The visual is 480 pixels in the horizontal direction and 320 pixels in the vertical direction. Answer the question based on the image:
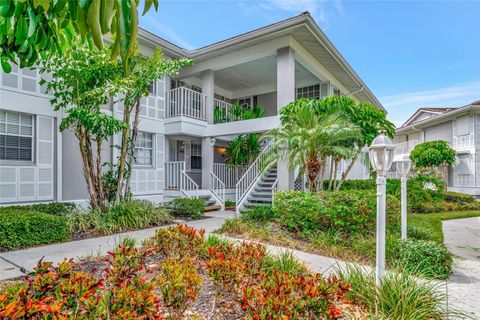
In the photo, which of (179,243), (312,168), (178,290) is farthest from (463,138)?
(178,290)

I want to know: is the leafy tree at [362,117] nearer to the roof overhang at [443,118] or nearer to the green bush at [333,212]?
the green bush at [333,212]

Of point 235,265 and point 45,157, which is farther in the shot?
point 45,157

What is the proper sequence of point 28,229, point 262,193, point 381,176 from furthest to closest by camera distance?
point 262,193
point 28,229
point 381,176

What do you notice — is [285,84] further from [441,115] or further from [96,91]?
[441,115]

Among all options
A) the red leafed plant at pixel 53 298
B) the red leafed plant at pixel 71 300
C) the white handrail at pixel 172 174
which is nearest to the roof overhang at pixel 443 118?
the white handrail at pixel 172 174

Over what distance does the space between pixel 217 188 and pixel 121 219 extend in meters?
5.46

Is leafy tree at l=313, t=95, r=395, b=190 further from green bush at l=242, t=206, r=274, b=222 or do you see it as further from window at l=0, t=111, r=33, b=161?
window at l=0, t=111, r=33, b=161

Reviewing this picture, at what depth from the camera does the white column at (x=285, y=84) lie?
33.3ft

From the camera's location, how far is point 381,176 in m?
3.53

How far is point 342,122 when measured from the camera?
322 inches

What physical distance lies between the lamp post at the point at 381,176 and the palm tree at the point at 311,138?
4.15m

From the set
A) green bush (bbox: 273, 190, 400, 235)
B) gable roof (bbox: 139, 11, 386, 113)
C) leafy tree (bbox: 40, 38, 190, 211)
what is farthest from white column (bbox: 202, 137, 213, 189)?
green bush (bbox: 273, 190, 400, 235)

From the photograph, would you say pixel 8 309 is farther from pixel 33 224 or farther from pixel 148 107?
pixel 148 107

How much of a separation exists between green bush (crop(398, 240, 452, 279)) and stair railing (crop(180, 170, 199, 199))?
8.04 m
